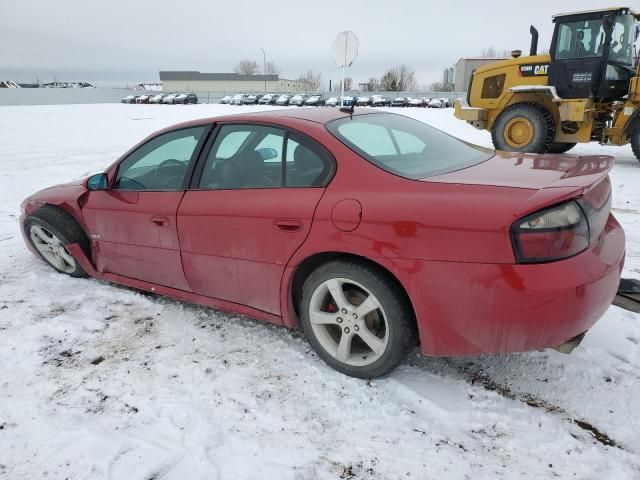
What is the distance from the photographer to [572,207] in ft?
6.57

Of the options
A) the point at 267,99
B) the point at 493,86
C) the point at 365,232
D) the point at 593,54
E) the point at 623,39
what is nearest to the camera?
the point at 365,232

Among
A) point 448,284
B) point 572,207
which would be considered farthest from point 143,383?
point 572,207

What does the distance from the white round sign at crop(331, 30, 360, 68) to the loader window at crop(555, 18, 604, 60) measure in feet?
13.3

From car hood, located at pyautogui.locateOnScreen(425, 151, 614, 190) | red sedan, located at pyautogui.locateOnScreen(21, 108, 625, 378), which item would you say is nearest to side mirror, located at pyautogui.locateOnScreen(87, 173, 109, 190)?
red sedan, located at pyautogui.locateOnScreen(21, 108, 625, 378)

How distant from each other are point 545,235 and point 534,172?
0.56 m

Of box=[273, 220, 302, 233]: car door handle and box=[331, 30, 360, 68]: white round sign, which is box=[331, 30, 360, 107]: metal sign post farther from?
box=[273, 220, 302, 233]: car door handle

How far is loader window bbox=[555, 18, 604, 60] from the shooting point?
27.2ft

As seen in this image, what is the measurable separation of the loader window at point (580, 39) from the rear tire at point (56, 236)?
28.9 feet

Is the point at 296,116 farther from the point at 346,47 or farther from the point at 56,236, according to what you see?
the point at 346,47

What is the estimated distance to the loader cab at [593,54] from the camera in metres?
8.25

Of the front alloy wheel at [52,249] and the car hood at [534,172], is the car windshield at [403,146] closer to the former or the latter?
the car hood at [534,172]


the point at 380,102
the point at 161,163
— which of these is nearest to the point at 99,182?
Answer: the point at 161,163

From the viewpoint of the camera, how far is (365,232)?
2.27 metres

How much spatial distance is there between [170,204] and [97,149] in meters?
11.0
